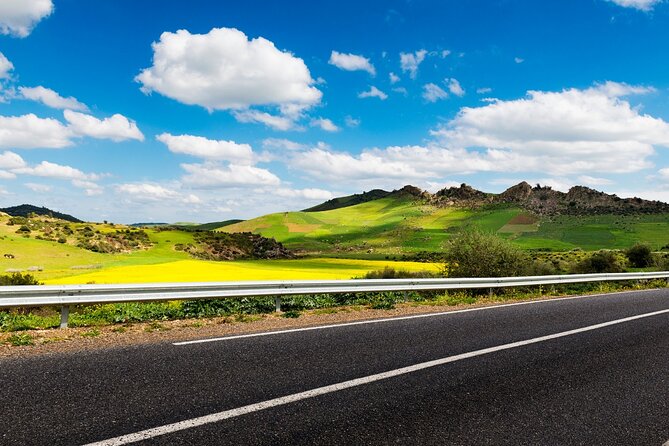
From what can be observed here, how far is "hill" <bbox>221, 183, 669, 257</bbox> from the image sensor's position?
103000 millimetres

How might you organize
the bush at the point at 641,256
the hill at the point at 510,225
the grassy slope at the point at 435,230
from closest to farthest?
the bush at the point at 641,256, the grassy slope at the point at 435,230, the hill at the point at 510,225

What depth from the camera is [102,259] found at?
41125 mm

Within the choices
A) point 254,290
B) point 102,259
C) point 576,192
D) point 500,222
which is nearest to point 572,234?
point 500,222

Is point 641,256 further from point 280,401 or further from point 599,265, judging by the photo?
point 280,401

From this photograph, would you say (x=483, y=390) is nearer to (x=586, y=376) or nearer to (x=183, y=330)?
(x=586, y=376)

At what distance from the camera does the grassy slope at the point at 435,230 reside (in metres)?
100

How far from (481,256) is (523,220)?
4824 inches

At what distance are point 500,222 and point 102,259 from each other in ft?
391

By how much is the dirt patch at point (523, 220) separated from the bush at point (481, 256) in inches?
4561

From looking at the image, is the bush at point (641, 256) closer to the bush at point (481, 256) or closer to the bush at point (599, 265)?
the bush at point (599, 265)

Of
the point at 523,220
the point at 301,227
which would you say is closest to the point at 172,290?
the point at 523,220

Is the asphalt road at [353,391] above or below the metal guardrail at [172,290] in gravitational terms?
below

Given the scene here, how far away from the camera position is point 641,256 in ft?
180

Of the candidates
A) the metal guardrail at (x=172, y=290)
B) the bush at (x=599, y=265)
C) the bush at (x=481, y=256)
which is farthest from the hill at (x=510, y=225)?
the metal guardrail at (x=172, y=290)
